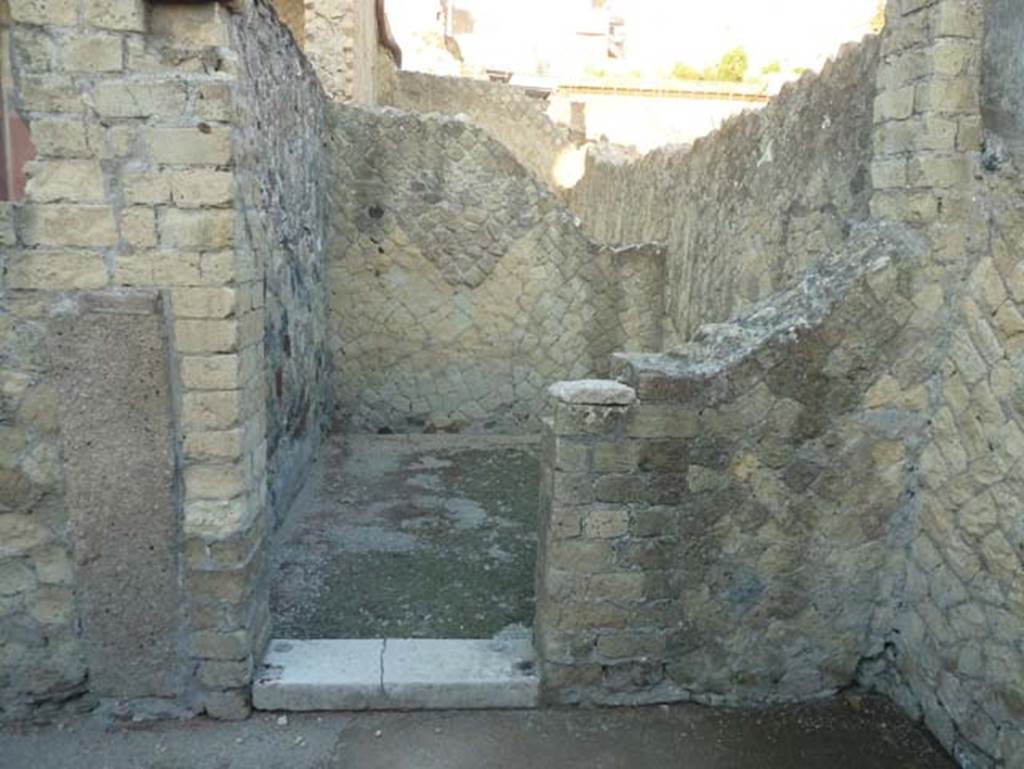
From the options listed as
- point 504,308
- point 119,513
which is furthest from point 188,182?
point 504,308

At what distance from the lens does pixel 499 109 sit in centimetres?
1293

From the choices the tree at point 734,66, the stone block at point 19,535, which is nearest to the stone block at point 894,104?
the stone block at point 19,535

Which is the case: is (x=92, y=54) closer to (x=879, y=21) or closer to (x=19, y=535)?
(x=19, y=535)

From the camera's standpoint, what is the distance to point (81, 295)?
2965 millimetres

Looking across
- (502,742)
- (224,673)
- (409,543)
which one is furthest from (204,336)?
(409,543)

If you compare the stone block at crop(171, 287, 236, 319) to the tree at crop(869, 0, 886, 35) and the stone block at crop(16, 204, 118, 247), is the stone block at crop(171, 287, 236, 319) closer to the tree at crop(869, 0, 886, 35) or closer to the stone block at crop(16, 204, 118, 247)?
the stone block at crop(16, 204, 118, 247)

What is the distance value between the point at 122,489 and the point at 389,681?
1.29 metres

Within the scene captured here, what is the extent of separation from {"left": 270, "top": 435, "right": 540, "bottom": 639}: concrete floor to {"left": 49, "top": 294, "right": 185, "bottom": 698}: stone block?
2.45ft

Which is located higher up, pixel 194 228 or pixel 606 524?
pixel 194 228

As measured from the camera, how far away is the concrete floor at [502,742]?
313cm

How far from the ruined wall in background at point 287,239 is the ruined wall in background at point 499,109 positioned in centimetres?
Result: 626

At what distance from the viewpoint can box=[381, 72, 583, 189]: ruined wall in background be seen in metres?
12.6

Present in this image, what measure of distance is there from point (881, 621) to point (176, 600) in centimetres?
287

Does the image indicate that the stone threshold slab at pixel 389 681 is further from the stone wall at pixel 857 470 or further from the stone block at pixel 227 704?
the stone wall at pixel 857 470
